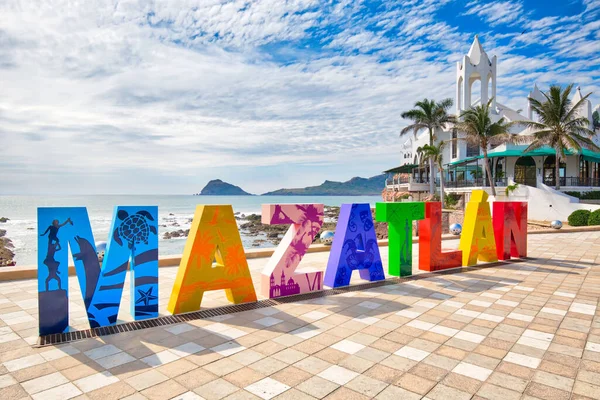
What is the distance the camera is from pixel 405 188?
157 ft

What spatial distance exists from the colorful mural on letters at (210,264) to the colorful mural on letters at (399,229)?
3954 millimetres

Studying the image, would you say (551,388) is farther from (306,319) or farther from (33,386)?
(33,386)

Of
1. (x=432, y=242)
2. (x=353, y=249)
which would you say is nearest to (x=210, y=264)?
(x=353, y=249)

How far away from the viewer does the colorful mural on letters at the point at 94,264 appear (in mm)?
5820

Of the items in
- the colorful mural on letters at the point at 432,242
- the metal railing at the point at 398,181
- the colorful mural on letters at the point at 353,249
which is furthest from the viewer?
the metal railing at the point at 398,181

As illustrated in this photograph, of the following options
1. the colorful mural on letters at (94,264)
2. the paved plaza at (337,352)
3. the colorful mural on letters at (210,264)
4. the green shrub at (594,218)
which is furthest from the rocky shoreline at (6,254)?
the green shrub at (594,218)

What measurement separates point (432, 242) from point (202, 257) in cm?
666

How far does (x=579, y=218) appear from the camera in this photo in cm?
2588

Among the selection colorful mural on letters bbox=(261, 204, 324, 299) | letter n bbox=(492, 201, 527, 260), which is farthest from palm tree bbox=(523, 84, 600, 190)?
colorful mural on letters bbox=(261, 204, 324, 299)

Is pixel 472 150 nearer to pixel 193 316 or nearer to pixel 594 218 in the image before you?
pixel 594 218

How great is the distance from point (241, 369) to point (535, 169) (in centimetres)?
4420

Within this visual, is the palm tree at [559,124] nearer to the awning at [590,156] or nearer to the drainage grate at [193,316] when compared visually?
the awning at [590,156]

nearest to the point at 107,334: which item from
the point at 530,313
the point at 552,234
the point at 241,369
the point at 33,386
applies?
the point at 33,386

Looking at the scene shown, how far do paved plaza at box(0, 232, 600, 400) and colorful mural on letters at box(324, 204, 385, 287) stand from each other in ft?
2.55
